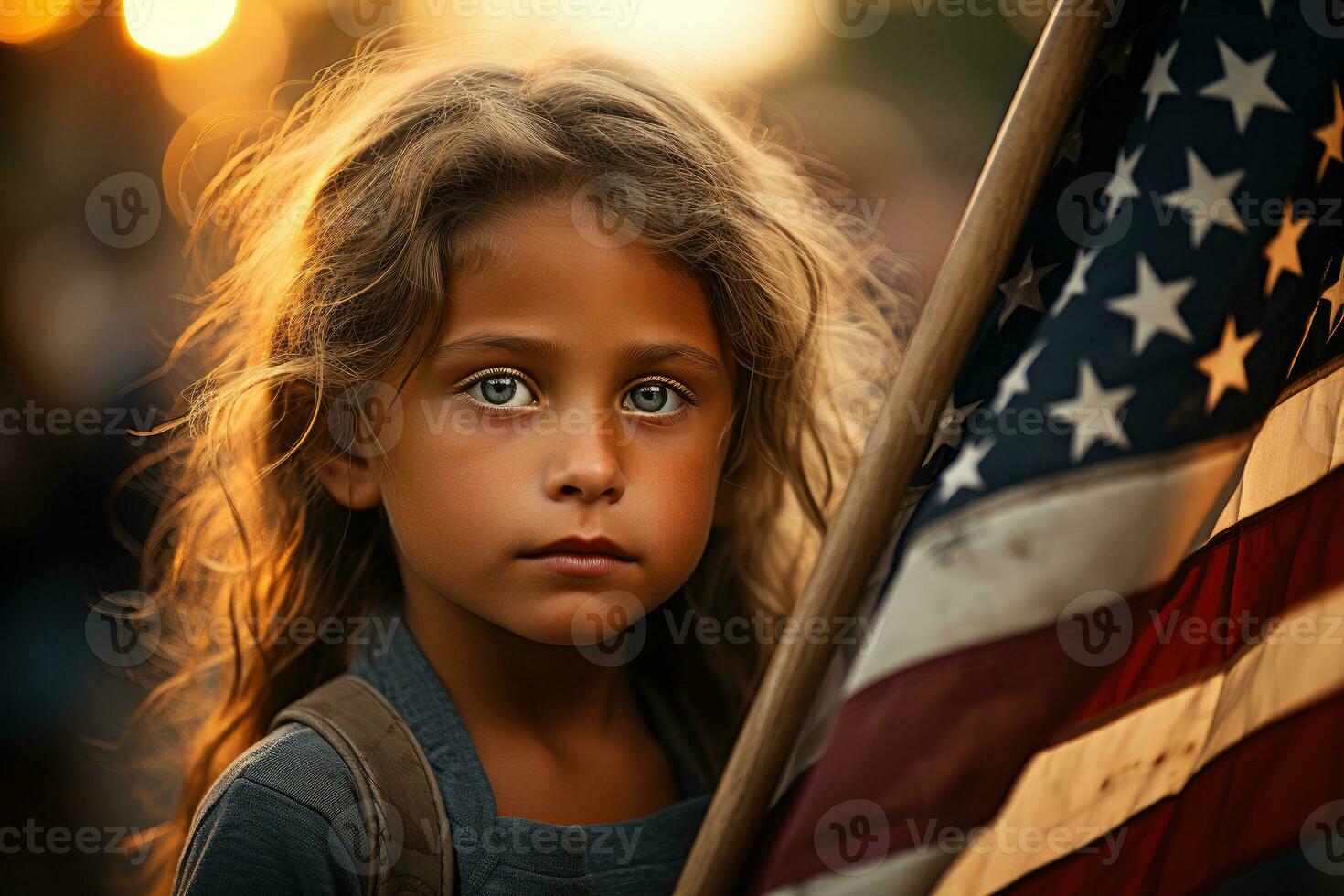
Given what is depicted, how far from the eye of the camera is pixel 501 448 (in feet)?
3.72

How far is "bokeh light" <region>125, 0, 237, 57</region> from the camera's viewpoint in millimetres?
2570

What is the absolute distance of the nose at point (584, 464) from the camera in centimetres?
110

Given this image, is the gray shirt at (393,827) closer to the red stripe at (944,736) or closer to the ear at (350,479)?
the ear at (350,479)

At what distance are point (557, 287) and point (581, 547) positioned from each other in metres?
0.28

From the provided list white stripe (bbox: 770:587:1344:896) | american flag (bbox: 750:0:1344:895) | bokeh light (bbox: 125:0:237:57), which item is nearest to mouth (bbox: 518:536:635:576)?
american flag (bbox: 750:0:1344:895)

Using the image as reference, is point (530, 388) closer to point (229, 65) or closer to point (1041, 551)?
point (1041, 551)

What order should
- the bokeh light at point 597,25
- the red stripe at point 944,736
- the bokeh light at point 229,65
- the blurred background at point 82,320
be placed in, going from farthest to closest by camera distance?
the bokeh light at point 229,65
the blurred background at point 82,320
the bokeh light at point 597,25
the red stripe at point 944,736

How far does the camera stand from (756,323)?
4.39 feet

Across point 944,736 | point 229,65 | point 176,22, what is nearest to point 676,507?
point 944,736

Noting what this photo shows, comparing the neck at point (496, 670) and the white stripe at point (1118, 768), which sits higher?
the neck at point (496, 670)

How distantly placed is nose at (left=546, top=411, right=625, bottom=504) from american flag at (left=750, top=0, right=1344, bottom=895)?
11.6 inches

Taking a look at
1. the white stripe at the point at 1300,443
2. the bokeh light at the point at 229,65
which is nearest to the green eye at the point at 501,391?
the white stripe at the point at 1300,443

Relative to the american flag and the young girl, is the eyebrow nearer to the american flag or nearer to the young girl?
the young girl

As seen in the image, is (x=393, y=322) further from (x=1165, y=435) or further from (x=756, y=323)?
(x=1165, y=435)
